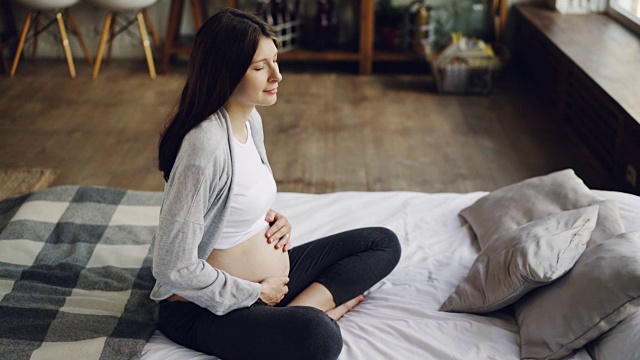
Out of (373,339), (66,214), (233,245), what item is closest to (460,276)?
(373,339)

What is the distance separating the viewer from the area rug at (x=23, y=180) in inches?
132

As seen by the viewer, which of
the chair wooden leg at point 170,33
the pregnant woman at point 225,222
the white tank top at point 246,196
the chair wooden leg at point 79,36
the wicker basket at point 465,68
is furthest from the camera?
the chair wooden leg at point 79,36

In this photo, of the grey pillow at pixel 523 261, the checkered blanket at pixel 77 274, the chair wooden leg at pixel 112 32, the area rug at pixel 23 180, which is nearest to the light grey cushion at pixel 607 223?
the grey pillow at pixel 523 261

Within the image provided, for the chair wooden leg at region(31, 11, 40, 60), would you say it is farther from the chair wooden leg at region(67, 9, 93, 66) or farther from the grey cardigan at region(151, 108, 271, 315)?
the grey cardigan at region(151, 108, 271, 315)

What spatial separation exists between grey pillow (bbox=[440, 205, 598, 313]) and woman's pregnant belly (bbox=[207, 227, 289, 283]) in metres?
0.44

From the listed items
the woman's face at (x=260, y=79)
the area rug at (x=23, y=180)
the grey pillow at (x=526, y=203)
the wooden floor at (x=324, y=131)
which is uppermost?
the woman's face at (x=260, y=79)

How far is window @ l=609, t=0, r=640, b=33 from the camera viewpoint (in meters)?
4.21

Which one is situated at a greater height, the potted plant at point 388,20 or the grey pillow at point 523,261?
the grey pillow at point 523,261

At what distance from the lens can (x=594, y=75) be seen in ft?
11.4

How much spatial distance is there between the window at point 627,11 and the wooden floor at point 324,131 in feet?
2.05

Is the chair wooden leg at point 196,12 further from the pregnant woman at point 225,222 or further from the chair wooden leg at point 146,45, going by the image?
the pregnant woman at point 225,222

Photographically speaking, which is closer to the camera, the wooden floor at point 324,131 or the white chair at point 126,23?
the wooden floor at point 324,131

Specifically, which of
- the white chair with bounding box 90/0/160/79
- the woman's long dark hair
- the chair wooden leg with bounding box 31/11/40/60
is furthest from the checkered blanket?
the chair wooden leg with bounding box 31/11/40/60

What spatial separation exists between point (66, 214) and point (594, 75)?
2203 millimetres
